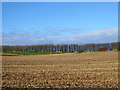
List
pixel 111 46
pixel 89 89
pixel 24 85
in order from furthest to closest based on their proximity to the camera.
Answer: pixel 111 46 → pixel 24 85 → pixel 89 89

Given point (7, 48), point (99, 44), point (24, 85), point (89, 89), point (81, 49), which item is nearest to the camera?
point (89, 89)

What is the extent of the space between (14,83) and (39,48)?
31334 millimetres

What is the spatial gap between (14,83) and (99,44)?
26152 mm

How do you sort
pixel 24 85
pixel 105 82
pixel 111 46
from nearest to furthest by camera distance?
pixel 24 85
pixel 105 82
pixel 111 46

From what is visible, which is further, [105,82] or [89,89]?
[105,82]

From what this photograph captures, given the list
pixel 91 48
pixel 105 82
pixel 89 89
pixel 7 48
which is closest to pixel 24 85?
pixel 89 89

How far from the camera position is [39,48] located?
3734 centimetres

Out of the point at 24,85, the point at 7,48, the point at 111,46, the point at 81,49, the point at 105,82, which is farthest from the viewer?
the point at 7,48

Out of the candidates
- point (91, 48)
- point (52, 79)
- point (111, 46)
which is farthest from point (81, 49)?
point (52, 79)

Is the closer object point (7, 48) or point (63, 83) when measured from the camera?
point (63, 83)

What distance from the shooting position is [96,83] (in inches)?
240

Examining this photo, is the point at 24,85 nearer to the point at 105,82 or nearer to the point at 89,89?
the point at 89,89

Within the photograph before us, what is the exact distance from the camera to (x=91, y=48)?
105 ft

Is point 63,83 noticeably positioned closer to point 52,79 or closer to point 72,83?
point 72,83
